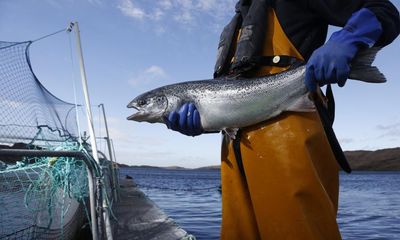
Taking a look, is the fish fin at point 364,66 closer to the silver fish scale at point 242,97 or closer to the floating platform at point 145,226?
the silver fish scale at point 242,97

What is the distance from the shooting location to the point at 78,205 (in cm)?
712

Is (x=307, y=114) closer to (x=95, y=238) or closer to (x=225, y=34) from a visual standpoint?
(x=225, y=34)

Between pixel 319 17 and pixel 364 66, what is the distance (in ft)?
1.64

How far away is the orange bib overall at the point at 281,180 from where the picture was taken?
2463 mm

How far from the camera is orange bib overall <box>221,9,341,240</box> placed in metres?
2.46

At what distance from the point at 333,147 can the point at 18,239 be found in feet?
13.9

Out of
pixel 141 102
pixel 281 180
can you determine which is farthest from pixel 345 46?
pixel 141 102

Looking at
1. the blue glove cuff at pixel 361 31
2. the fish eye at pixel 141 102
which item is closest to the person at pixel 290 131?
the blue glove cuff at pixel 361 31

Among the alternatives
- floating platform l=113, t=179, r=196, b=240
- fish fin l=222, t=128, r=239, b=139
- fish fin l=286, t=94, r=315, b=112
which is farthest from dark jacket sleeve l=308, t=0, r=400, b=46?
floating platform l=113, t=179, r=196, b=240

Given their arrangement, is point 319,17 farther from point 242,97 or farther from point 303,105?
point 242,97

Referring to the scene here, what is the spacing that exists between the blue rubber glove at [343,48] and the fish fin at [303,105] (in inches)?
5.3

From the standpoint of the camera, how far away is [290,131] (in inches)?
102

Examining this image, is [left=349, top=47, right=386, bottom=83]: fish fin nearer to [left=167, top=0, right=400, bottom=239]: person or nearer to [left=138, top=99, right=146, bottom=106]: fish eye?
[left=167, top=0, right=400, bottom=239]: person

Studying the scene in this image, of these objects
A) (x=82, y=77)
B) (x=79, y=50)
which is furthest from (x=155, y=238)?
(x=79, y=50)
